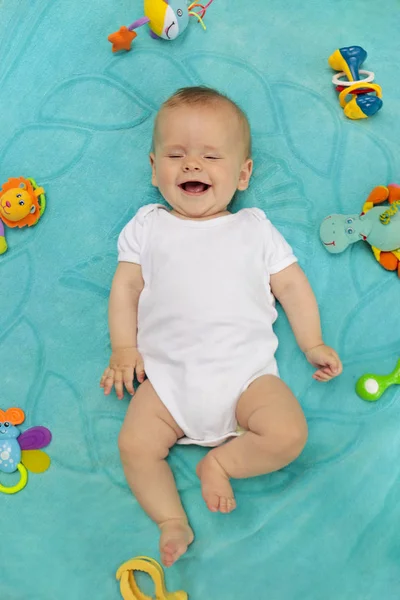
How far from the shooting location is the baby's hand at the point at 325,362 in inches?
58.3

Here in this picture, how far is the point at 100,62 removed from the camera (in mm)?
1810

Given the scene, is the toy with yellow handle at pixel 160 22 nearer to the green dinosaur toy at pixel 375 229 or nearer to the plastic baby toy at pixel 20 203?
the plastic baby toy at pixel 20 203

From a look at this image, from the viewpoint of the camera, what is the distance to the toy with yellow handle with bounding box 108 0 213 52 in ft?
5.70

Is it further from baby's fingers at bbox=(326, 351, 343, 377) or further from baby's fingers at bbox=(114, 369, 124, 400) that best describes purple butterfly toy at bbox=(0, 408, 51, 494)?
baby's fingers at bbox=(326, 351, 343, 377)

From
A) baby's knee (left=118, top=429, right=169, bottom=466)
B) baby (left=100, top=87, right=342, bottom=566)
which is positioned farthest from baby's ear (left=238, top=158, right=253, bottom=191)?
baby's knee (left=118, top=429, right=169, bottom=466)

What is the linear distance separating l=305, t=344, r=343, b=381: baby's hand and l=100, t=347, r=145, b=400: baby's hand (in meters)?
0.39

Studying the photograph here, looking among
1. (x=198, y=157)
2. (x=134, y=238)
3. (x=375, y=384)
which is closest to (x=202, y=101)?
(x=198, y=157)

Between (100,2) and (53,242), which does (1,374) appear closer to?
(53,242)

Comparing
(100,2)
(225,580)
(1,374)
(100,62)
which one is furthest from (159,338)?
(100,2)

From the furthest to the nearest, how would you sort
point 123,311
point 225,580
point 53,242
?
point 53,242 → point 123,311 → point 225,580

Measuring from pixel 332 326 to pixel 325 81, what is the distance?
667 millimetres

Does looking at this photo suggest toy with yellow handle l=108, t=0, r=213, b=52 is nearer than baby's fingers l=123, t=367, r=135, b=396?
No

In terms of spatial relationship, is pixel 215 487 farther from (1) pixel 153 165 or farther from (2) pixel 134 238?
(1) pixel 153 165

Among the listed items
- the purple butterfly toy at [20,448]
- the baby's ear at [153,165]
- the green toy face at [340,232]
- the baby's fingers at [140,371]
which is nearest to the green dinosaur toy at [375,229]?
the green toy face at [340,232]
